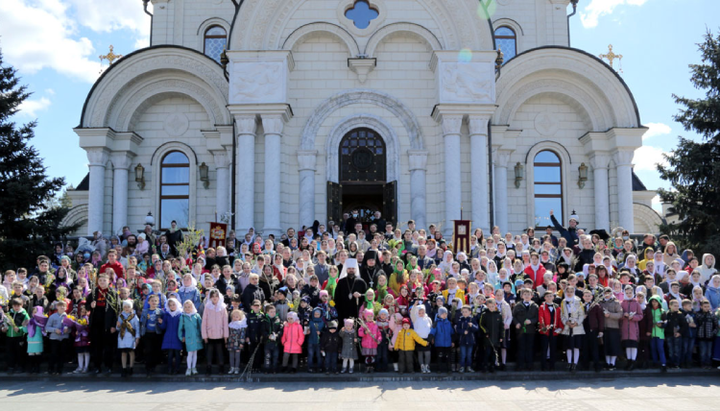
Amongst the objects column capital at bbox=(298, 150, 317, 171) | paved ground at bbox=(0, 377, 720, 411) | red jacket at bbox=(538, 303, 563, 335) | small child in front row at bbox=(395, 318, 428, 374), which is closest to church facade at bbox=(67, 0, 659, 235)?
column capital at bbox=(298, 150, 317, 171)

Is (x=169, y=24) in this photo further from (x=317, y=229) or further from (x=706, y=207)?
(x=706, y=207)

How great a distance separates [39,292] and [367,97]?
10.8 metres

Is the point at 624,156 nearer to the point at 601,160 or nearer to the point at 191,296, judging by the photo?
the point at 601,160

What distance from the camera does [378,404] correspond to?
27.1 ft

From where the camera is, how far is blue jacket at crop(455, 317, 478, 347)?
1020 cm

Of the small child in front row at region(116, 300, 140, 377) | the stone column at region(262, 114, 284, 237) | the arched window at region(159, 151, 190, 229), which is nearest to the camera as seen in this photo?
the small child in front row at region(116, 300, 140, 377)

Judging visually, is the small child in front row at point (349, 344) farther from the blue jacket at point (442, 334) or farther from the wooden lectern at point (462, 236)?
the wooden lectern at point (462, 236)

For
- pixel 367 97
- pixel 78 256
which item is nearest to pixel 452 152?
pixel 367 97

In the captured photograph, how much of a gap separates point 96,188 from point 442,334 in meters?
13.7

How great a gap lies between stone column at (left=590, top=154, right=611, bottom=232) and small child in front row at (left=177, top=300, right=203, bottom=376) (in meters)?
14.1

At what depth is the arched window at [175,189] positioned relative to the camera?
20.2 metres

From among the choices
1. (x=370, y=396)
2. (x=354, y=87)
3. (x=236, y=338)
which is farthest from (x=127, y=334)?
(x=354, y=87)

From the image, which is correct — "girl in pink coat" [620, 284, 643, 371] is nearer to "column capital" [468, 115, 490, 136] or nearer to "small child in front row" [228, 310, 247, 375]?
"small child in front row" [228, 310, 247, 375]

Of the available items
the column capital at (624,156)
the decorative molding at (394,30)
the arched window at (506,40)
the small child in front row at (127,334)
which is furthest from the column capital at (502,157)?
the small child in front row at (127,334)
